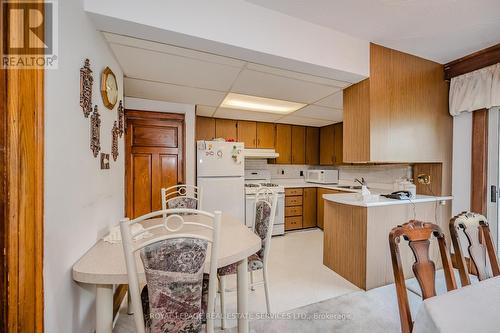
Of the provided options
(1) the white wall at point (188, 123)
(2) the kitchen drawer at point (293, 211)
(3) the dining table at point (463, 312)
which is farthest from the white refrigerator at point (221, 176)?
(3) the dining table at point (463, 312)

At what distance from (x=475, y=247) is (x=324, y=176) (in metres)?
3.17

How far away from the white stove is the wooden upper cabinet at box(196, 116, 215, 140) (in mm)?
1044

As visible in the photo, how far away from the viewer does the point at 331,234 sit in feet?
8.53

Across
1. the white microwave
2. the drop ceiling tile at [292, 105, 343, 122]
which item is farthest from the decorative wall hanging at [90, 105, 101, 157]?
the white microwave

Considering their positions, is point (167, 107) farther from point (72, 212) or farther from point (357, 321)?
point (357, 321)

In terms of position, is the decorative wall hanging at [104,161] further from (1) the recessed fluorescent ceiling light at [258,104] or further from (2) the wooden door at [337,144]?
(2) the wooden door at [337,144]

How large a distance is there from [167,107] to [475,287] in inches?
132

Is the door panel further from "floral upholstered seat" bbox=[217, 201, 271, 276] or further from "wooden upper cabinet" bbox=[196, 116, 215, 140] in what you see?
"floral upholstered seat" bbox=[217, 201, 271, 276]

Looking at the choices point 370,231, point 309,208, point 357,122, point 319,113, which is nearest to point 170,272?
point 370,231

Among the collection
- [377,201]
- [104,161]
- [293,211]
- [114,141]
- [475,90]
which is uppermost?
[475,90]

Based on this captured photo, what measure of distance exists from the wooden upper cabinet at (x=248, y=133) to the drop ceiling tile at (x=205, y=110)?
0.63 metres

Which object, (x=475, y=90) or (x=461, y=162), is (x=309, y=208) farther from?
(x=475, y=90)

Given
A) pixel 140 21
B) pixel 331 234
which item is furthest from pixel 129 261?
pixel 331 234

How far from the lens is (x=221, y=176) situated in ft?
10.9
